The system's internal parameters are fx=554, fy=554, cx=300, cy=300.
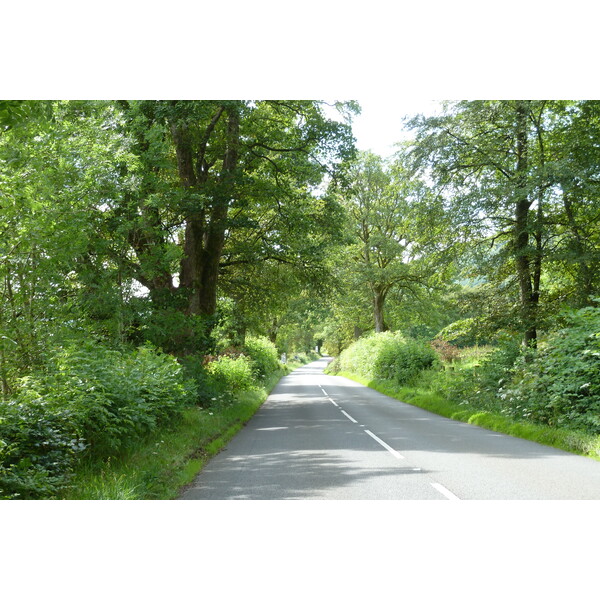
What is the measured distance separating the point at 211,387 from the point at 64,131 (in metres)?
8.18

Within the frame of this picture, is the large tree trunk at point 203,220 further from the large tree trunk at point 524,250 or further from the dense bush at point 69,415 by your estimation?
the large tree trunk at point 524,250

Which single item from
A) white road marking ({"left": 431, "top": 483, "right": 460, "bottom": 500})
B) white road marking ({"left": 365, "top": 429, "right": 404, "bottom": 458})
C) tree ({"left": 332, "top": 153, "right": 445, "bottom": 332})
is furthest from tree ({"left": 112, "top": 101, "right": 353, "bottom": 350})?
tree ({"left": 332, "top": 153, "right": 445, "bottom": 332})

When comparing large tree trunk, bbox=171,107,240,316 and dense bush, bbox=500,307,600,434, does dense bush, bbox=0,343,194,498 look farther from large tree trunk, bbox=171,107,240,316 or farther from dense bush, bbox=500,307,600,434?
dense bush, bbox=500,307,600,434

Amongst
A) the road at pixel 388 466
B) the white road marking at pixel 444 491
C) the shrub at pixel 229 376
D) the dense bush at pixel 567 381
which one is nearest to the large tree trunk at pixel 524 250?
the dense bush at pixel 567 381

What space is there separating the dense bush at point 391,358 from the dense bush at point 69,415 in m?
18.7

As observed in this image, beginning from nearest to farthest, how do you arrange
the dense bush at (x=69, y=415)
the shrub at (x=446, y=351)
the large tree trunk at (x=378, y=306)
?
1. the dense bush at (x=69, y=415)
2. the shrub at (x=446, y=351)
3. the large tree trunk at (x=378, y=306)

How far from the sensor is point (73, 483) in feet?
21.3

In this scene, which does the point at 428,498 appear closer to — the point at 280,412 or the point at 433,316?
the point at 280,412

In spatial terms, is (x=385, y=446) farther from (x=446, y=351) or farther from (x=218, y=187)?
(x=446, y=351)

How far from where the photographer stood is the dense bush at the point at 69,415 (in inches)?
238

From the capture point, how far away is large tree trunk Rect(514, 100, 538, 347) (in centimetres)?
1706

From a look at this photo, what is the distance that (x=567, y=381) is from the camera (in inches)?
480

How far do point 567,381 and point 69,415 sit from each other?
1028 cm
